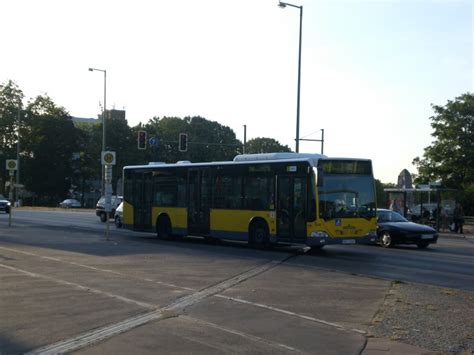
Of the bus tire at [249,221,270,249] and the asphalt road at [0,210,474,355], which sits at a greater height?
the bus tire at [249,221,270,249]

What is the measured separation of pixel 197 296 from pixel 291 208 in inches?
363

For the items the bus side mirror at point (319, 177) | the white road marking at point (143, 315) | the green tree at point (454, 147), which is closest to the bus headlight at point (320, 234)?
the bus side mirror at point (319, 177)

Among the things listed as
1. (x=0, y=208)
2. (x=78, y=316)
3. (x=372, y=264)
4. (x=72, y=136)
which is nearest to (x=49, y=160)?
(x=72, y=136)

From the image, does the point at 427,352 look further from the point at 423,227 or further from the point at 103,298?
the point at 423,227

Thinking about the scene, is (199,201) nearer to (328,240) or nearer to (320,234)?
(320,234)

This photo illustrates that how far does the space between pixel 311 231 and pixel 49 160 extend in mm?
80431

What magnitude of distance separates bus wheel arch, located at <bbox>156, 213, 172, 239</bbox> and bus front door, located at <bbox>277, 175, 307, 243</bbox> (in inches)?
242

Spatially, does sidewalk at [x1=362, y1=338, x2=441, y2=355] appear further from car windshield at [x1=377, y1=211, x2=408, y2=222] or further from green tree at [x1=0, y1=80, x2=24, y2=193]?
green tree at [x1=0, y1=80, x2=24, y2=193]

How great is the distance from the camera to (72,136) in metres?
94.9

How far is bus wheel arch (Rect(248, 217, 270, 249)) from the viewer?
21.1 metres

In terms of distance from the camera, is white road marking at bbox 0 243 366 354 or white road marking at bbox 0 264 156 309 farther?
white road marking at bbox 0 264 156 309

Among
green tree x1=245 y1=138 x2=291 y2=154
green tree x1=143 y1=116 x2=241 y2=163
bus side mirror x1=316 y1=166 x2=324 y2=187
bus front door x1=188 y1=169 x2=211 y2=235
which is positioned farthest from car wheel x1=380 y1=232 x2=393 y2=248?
green tree x1=245 y1=138 x2=291 y2=154

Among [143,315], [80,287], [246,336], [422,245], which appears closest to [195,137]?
[422,245]

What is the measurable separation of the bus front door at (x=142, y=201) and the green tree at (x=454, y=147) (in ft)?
120
